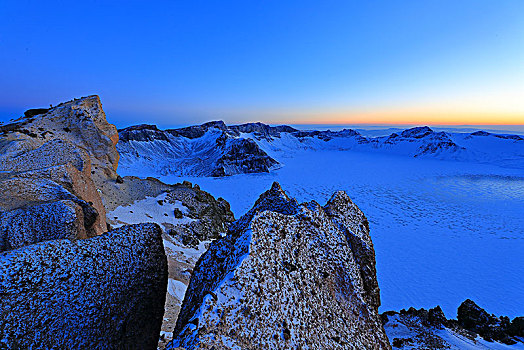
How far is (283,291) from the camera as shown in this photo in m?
5.94

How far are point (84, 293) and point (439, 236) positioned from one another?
43.9m

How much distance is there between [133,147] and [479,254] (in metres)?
117

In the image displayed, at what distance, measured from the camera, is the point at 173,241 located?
23.3 m

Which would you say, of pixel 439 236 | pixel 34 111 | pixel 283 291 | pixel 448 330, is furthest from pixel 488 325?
pixel 34 111

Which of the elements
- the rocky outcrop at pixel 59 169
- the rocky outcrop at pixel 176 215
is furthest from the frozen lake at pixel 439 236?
the rocky outcrop at pixel 59 169

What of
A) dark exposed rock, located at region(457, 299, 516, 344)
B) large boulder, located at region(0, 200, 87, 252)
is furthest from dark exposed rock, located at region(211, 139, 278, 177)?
large boulder, located at region(0, 200, 87, 252)

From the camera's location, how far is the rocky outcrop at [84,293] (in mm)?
5125

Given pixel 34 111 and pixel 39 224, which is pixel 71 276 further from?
pixel 34 111

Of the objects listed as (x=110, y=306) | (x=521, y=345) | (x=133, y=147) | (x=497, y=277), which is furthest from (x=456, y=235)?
(x=133, y=147)

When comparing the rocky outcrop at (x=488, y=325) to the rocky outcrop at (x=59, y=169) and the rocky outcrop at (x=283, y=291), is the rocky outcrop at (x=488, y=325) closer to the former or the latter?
the rocky outcrop at (x=283, y=291)

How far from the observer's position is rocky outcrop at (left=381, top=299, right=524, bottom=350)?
39.5 ft

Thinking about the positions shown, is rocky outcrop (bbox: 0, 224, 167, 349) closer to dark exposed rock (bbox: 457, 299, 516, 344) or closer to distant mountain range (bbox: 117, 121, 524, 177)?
dark exposed rock (bbox: 457, 299, 516, 344)

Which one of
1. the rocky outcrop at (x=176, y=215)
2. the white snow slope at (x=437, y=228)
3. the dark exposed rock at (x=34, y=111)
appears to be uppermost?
the dark exposed rock at (x=34, y=111)

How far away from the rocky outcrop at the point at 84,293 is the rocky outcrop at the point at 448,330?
37.0 feet
